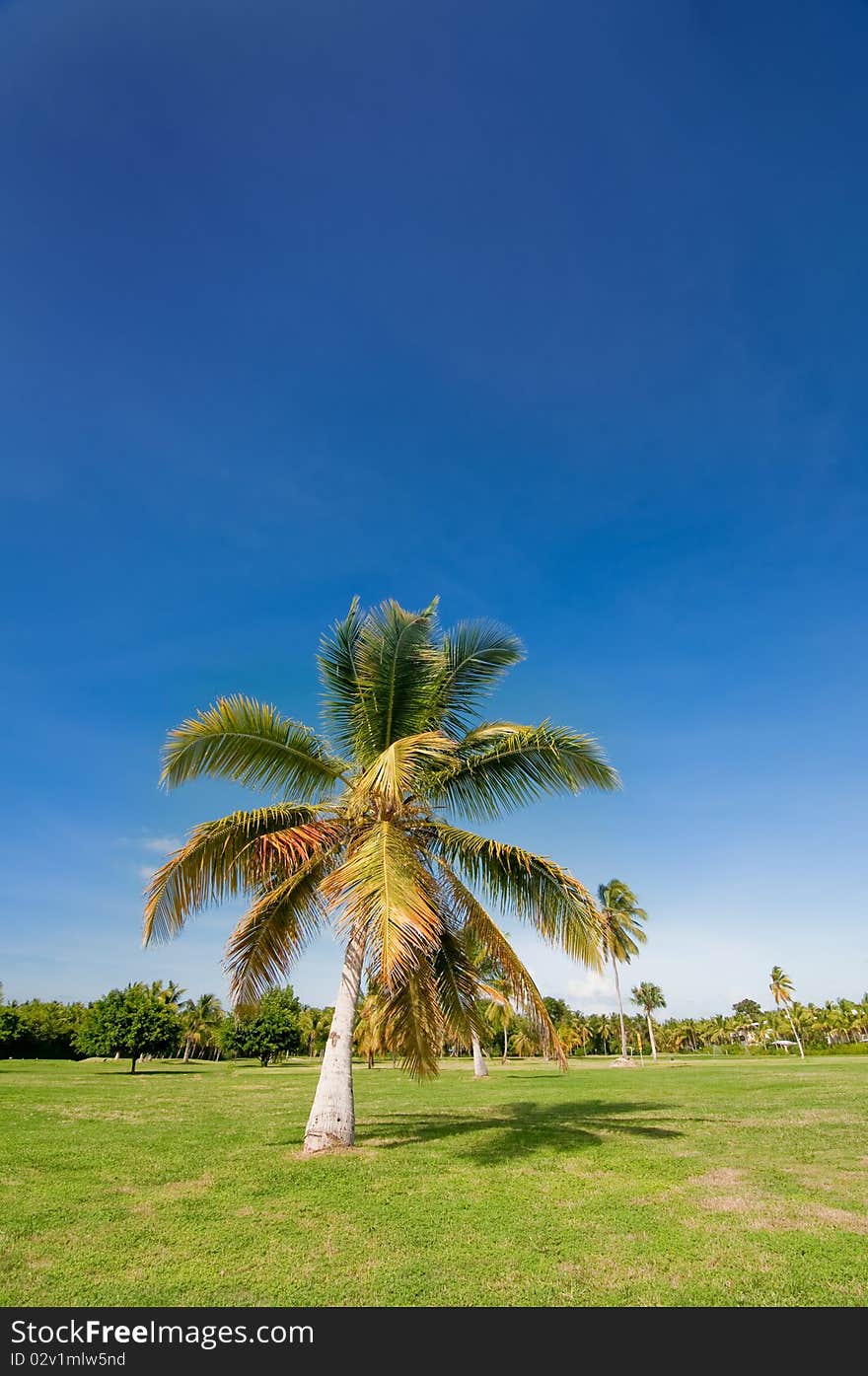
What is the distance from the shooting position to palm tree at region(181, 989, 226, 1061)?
243ft

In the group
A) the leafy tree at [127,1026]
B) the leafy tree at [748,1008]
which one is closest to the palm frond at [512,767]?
the leafy tree at [127,1026]

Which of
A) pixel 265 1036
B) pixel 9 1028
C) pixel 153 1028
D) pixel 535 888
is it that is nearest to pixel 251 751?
pixel 535 888

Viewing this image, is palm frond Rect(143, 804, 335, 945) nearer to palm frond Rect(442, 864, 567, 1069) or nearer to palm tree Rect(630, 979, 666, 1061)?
palm frond Rect(442, 864, 567, 1069)

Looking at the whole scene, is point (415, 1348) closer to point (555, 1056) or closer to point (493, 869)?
point (555, 1056)

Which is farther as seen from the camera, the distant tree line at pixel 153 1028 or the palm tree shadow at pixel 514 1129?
the distant tree line at pixel 153 1028

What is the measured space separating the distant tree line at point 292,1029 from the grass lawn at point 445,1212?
2086 millimetres

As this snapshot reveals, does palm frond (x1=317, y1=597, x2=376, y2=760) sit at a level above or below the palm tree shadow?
above

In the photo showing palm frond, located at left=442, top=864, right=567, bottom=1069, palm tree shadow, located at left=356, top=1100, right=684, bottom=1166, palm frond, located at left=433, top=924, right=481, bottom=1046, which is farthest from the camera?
palm tree shadow, located at left=356, top=1100, right=684, bottom=1166

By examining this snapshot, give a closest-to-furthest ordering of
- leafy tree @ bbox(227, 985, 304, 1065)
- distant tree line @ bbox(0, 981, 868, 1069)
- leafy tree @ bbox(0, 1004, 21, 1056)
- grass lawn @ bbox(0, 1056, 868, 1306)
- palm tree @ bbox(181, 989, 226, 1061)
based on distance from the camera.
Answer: grass lawn @ bbox(0, 1056, 868, 1306) < distant tree line @ bbox(0, 981, 868, 1069) < leafy tree @ bbox(227, 985, 304, 1065) < leafy tree @ bbox(0, 1004, 21, 1056) < palm tree @ bbox(181, 989, 226, 1061)

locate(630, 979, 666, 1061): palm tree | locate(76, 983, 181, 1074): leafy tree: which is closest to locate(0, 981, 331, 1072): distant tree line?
locate(76, 983, 181, 1074): leafy tree

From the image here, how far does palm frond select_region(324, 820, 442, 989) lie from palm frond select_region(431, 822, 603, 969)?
120 centimetres

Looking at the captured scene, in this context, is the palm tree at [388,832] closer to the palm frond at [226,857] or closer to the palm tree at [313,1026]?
the palm frond at [226,857]

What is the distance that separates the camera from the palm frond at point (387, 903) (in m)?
8.65

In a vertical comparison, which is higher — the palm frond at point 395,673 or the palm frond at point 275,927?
the palm frond at point 395,673
